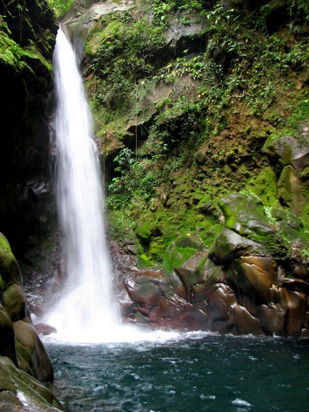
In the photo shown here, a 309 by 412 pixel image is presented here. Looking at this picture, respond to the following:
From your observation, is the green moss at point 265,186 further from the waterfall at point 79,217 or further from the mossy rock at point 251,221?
the waterfall at point 79,217

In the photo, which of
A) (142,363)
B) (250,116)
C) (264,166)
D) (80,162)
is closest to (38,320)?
(142,363)

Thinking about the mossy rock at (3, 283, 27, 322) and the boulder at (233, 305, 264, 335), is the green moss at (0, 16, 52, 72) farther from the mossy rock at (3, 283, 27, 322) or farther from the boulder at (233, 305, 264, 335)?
the boulder at (233, 305, 264, 335)

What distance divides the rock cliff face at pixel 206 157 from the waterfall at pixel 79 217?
2.06 feet

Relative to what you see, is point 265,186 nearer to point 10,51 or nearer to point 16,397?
point 10,51

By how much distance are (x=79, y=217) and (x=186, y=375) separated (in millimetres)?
8303

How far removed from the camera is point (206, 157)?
11211mm

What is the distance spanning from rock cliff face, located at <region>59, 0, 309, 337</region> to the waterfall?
0.63 m

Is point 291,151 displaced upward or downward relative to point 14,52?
downward

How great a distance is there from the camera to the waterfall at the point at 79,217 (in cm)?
966

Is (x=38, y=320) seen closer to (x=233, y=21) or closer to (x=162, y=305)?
(x=162, y=305)

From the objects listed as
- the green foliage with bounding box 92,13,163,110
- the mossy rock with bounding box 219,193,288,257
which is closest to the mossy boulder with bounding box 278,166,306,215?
the mossy rock with bounding box 219,193,288,257

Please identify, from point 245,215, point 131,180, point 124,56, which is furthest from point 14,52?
point 124,56

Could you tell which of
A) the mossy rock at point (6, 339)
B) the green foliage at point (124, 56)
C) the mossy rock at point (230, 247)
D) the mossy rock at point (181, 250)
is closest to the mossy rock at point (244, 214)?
the mossy rock at point (230, 247)

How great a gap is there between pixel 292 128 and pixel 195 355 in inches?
285
